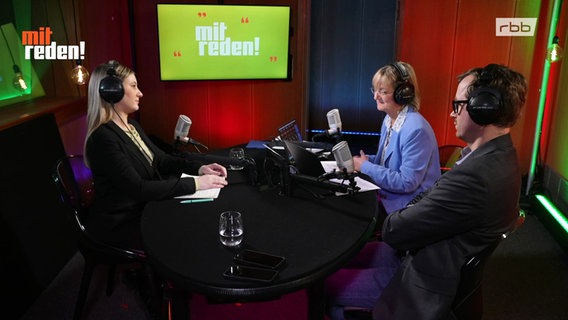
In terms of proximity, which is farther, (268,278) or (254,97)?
(254,97)

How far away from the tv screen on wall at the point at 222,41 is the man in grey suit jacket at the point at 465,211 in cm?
314

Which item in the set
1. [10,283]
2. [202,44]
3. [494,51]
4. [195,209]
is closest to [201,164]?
[195,209]

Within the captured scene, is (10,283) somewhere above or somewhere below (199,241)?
below

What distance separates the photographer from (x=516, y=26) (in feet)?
14.7

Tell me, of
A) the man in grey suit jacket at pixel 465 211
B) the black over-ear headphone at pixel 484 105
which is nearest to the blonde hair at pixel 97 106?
the man in grey suit jacket at pixel 465 211

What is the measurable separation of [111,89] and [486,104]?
175 cm

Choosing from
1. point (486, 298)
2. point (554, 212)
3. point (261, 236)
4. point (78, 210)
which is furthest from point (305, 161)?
point (554, 212)

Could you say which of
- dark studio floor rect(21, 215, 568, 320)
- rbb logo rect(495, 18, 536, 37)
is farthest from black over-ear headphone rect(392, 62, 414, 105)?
rbb logo rect(495, 18, 536, 37)

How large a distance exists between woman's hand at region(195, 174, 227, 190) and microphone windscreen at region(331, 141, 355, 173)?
0.64 m

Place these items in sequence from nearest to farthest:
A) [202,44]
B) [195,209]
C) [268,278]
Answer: [268,278]
[195,209]
[202,44]

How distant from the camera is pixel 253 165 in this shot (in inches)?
98.7

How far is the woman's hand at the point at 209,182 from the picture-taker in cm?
235

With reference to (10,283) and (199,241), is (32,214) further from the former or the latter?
(199,241)

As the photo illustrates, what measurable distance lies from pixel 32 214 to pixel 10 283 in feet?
1.52
